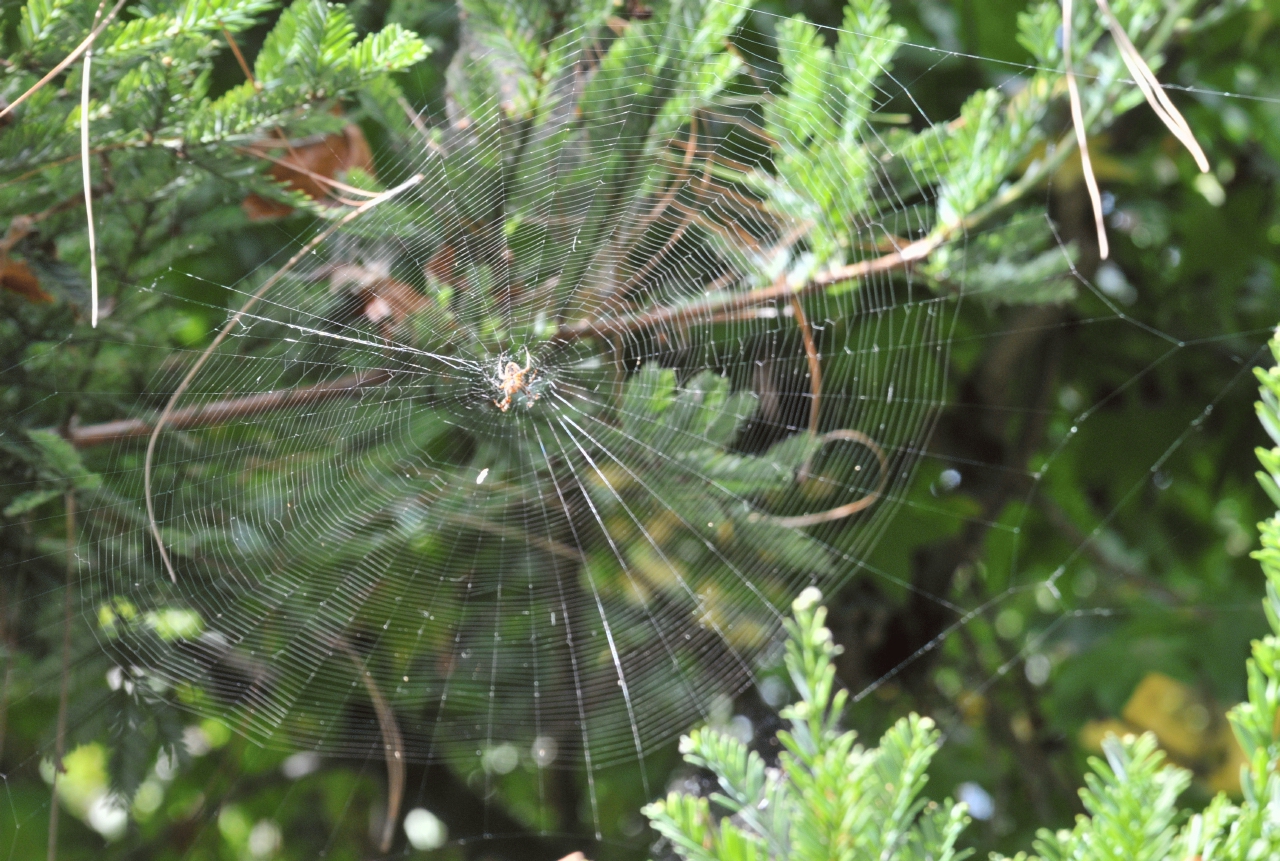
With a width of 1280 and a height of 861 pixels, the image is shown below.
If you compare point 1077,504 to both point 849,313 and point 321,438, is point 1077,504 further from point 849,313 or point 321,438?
point 321,438

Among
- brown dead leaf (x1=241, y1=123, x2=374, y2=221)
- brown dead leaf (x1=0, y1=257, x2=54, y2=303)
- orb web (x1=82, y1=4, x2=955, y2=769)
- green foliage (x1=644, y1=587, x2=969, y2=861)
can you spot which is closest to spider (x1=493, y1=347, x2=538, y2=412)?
orb web (x1=82, y1=4, x2=955, y2=769)

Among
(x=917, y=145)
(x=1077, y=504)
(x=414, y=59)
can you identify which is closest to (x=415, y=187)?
(x=414, y=59)

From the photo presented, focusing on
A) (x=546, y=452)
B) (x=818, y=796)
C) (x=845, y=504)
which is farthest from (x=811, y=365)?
(x=818, y=796)

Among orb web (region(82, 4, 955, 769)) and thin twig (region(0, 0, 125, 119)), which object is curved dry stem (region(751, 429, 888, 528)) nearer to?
orb web (region(82, 4, 955, 769))

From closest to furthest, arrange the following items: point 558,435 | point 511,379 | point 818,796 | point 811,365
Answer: point 818,796 → point 811,365 → point 558,435 → point 511,379

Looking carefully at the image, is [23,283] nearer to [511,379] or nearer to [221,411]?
[221,411]

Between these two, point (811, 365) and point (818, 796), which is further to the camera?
point (811, 365)
